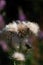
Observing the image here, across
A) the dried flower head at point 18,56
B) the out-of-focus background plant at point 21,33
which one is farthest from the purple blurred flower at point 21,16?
the dried flower head at point 18,56

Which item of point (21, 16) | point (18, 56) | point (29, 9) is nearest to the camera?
point (18, 56)

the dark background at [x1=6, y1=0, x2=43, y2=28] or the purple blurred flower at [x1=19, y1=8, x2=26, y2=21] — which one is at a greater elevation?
the dark background at [x1=6, y1=0, x2=43, y2=28]

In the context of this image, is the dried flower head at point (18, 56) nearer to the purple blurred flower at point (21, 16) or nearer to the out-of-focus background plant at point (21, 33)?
the out-of-focus background plant at point (21, 33)

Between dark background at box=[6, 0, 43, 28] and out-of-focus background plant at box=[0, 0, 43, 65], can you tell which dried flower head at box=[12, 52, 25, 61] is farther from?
dark background at box=[6, 0, 43, 28]

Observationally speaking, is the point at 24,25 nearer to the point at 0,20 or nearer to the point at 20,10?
the point at 0,20

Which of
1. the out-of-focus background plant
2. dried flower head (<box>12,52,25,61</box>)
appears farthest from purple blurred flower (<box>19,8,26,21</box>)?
dried flower head (<box>12,52,25,61</box>)

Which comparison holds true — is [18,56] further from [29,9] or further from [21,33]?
[29,9]

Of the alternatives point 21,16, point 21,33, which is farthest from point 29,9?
point 21,33
